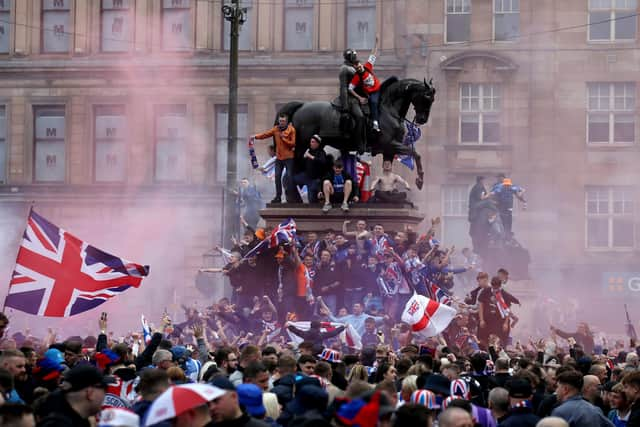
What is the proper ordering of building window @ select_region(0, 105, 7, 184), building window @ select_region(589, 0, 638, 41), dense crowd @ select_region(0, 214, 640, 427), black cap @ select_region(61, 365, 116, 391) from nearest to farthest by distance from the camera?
dense crowd @ select_region(0, 214, 640, 427)
black cap @ select_region(61, 365, 116, 391)
building window @ select_region(589, 0, 638, 41)
building window @ select_region(0, 105, 7, 184)

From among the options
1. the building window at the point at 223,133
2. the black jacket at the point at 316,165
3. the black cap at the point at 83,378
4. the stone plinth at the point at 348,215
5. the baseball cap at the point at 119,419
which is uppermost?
the building window at the point at 223,133

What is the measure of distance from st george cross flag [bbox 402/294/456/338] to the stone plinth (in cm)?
→ 469

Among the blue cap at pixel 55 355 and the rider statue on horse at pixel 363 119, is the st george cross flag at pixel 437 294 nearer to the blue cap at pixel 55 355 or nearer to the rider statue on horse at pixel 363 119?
the rider statue on horse at pixel 363 119

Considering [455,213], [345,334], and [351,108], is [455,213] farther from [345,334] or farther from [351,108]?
[345,334]

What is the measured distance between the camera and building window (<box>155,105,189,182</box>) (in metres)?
44.6

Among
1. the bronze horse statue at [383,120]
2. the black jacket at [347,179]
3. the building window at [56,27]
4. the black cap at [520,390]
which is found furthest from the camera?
the building window at [56,27]

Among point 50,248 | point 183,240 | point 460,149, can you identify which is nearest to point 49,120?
point 183,240

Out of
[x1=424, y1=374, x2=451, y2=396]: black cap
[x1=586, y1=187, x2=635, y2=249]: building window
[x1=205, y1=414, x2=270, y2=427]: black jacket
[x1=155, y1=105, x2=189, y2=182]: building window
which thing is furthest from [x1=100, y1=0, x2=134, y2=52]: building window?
[x1=205, y1=414, x2=270, y2=427]: black jacket

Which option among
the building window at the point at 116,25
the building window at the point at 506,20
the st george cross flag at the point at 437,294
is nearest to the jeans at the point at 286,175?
the st george cross flag at the point at 437,294

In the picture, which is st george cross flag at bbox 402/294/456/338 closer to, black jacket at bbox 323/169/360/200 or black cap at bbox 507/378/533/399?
black jacket at bbox 323/169/360/200

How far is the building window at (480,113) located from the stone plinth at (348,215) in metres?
20.1

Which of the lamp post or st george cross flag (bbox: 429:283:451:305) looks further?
the lamp post

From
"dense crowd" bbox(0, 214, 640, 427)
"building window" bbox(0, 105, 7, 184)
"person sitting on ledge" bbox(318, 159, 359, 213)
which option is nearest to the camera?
"dense crowd" bbox(0, 214, 640, 427)

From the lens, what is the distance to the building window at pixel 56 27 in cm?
4566
